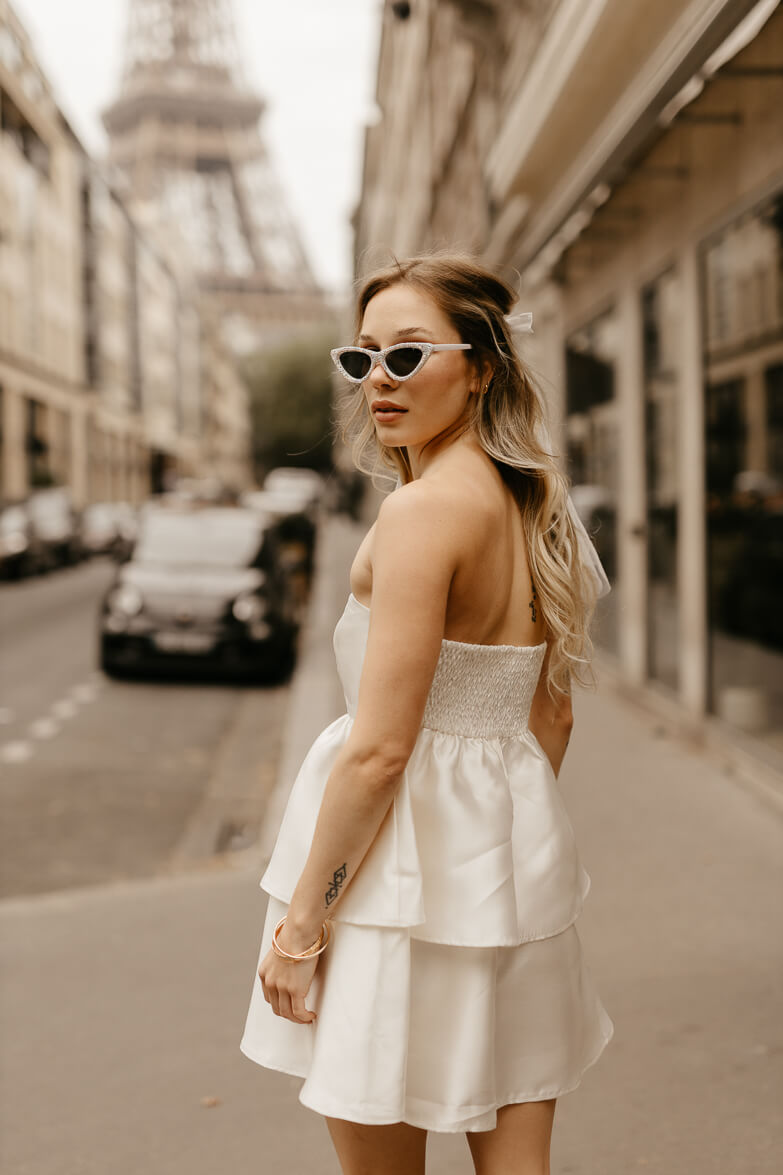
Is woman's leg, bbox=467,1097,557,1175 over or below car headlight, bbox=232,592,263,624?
below

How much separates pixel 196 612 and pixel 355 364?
9412 millimetres

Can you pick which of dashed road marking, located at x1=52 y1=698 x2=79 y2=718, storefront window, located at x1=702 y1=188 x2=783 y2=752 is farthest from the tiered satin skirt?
dashed road marking, located at x1=52 y1=698 x2=79 y2=718

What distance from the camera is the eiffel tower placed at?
83062 mm

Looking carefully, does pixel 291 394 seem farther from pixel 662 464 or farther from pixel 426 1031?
pixel 426 1031

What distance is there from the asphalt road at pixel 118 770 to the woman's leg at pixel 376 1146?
12.1 feet

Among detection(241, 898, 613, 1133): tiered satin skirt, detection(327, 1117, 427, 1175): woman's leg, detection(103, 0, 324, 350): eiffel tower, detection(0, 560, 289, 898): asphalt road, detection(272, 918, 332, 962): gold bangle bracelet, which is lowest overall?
detection(0, 560, 289, 898): asphalt road

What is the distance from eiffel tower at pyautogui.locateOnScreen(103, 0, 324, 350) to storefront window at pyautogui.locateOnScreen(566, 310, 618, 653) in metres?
77.4

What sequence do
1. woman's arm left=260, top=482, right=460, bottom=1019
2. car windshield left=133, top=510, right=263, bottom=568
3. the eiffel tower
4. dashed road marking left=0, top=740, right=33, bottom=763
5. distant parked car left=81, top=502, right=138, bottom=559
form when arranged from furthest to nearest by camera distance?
the eiffel tower < distant parked car left=81, top=502, right=138, bottom=559 < car windshield left=133, top=510, right=263, bottom=568 < dashed road marking left=0, top=740, right=33, bottom=763 < woman's arm left=260, top=482, right=460, bottom=1019

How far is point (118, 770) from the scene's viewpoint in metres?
7.59

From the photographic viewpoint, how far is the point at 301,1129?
292 cm

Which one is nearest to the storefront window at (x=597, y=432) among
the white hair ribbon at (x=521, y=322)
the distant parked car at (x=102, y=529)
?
the white hair ribbon at (x=521, y=322)

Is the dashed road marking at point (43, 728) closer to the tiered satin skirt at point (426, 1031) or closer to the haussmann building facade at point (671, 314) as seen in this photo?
the haussmann building facade at point (671, 314)

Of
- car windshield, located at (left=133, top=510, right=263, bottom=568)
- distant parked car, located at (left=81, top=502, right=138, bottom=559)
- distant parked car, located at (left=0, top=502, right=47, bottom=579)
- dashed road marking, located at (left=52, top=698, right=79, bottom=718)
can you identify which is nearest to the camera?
dashed road marking, located at (left=52, top=698, right=79, bottom=718)

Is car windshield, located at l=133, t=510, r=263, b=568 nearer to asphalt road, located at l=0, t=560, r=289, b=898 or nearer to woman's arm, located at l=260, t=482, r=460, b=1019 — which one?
asphalt road, located at l=0, t=560, r=289, b=898
